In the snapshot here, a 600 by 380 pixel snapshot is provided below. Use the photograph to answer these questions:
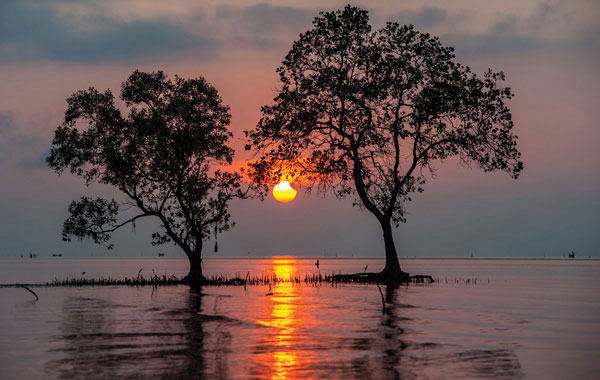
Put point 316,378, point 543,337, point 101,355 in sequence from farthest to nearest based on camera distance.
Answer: point 543,337, point 101,355, point 316,378

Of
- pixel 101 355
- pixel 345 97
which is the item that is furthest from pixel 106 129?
pixel 101 355

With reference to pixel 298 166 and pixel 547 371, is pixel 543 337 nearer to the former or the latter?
pixel 547 371

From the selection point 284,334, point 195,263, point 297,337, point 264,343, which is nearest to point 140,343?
point 264,343

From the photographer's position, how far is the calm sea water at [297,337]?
23.5 m

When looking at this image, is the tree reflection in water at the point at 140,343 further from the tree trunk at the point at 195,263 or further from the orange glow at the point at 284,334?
the tree trunk at the point at 195,263

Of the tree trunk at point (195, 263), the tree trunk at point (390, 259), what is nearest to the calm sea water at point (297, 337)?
the tree trunk at point (390, 259)

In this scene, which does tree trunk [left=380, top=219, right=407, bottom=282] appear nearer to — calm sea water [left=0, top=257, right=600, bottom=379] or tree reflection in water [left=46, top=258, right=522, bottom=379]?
calm sea water [left=0, top=257, right=600, bottom=379]

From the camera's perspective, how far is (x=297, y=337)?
31375mm

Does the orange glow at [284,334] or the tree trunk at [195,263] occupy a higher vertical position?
the tree trunk at [195,263]

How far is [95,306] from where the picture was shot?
156 feet

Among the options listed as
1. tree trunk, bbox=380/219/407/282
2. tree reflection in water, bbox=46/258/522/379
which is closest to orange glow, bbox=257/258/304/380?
tree reflection in water, bbox=46/258/522/379

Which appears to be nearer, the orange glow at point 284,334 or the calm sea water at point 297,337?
the orange glow at point 284,334

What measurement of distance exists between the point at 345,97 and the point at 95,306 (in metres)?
27.7

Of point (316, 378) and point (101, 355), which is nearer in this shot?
point (316, 378)
